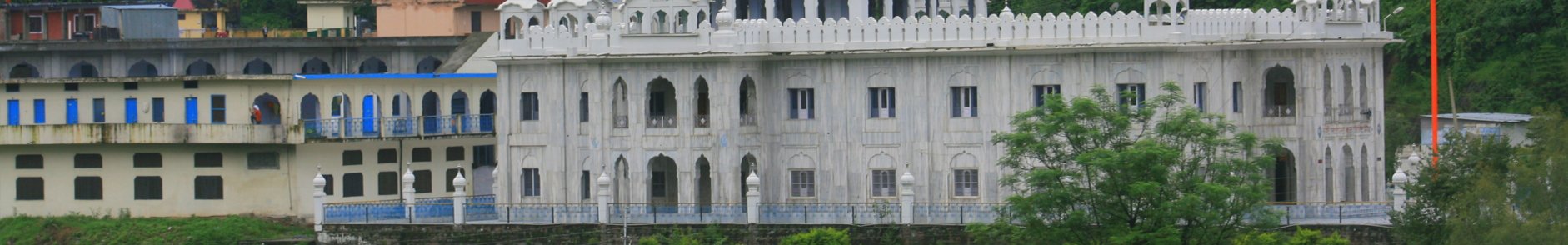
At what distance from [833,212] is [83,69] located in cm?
2665

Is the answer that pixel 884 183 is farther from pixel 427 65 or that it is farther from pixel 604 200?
pixel 427 65

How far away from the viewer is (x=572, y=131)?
54906 mm

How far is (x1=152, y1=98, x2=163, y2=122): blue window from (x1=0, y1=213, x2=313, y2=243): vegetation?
1834mm

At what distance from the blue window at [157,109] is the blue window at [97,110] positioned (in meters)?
1.08

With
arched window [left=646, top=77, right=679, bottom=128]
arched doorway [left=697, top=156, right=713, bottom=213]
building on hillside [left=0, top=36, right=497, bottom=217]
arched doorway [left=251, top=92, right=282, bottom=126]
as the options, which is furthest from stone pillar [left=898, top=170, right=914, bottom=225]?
arched doorway [left=251, top=92, right=282, bottom=126]

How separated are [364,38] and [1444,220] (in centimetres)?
3275

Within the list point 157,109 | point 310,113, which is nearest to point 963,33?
point 310,113

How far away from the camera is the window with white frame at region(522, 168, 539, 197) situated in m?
55.6

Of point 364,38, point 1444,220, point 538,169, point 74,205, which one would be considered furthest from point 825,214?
point 364,38

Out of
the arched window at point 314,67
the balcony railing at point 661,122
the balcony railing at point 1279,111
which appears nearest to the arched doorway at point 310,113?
the balcony railing at point 661,122

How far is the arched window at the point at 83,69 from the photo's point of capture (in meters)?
72.9

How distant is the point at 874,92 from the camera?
176ft

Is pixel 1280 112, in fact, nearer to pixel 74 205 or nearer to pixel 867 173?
pixel 867 173

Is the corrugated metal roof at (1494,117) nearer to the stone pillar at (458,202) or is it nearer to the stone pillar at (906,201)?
the stone pillar at (906,201)
